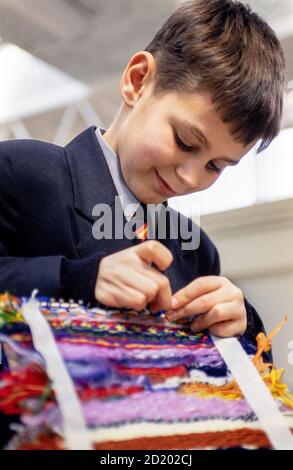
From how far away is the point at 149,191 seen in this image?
63 centimetres

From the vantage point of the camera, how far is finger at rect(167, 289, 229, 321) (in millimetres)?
503

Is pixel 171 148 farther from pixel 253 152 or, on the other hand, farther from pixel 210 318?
pixel 253 152

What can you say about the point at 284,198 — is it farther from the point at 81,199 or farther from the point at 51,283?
the point at 51,283

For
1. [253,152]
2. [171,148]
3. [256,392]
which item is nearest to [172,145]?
[171,148]

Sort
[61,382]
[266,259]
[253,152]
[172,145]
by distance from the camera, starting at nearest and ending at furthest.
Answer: [61,382]
[172,145]
[266,259]
[253,152]

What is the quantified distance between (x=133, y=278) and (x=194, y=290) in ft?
0.29

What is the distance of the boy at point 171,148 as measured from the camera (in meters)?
0.56

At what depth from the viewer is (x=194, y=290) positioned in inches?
20.2

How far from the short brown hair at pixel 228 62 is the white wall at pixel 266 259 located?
0.22 meters

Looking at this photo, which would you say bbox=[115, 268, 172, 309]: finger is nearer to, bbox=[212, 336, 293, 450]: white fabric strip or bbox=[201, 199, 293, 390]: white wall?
bbox=[212, 336, 293, 450]: white fabric strip

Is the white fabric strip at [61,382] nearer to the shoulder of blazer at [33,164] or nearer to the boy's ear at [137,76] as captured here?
the shoulder of blazer at [33,164]

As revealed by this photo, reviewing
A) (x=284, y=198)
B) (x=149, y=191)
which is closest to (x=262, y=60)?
(x=149, y=191)

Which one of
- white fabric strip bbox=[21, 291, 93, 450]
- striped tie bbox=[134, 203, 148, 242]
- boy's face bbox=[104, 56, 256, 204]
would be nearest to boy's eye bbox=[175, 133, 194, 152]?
boy's face bbox=[104, 56, 256, 204]

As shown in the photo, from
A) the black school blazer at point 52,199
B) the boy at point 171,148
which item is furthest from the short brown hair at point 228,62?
the black school blazer at point 52,199
